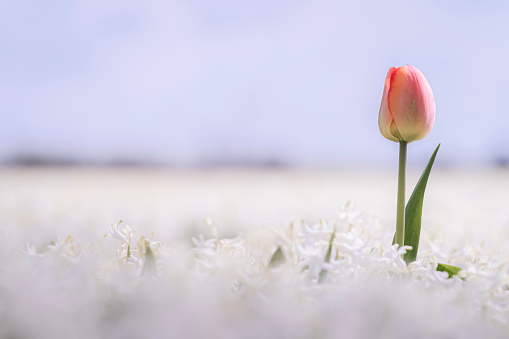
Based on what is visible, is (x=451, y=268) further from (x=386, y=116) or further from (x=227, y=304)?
(x=227, y=304)

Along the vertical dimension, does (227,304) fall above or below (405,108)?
below

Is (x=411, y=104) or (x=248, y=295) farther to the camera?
(x=411, y=104)

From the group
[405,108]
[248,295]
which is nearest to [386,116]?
[405,108]

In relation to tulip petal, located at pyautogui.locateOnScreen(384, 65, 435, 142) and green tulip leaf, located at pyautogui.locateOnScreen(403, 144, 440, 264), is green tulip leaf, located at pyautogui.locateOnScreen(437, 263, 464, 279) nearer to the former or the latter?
green tulip leaf, located at pyautogui.locateOnScreen(403, 144, 440, 264)

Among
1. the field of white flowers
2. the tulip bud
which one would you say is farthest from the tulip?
the field of white flowers

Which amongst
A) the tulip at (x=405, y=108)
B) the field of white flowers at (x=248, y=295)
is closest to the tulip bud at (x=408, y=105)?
the tulip at (x=405, y=108)

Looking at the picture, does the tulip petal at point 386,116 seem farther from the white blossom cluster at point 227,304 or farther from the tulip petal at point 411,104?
the white blossom cluster at point 227,304

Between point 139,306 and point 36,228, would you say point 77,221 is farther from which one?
point 139,306
